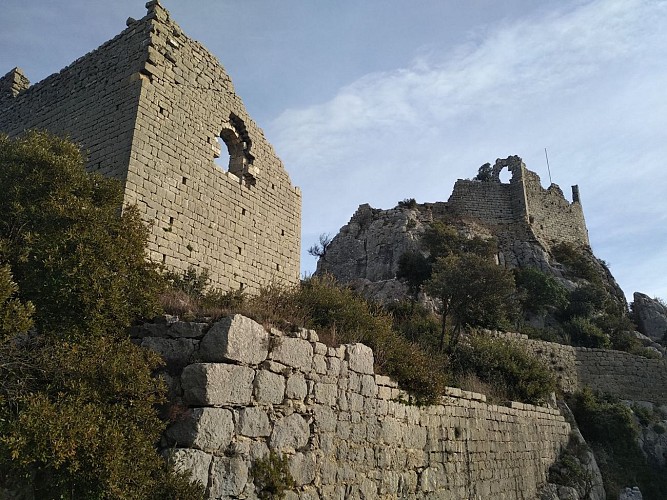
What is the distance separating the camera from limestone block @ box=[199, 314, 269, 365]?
569 centimetres

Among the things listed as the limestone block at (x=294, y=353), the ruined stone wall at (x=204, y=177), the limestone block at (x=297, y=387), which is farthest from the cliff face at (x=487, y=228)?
the limestone block at (x=297, y=387)

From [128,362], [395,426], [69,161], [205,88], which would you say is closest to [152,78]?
[205,88]

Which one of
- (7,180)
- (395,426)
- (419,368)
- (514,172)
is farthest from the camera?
(514,172)

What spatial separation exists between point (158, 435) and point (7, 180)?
147 inches

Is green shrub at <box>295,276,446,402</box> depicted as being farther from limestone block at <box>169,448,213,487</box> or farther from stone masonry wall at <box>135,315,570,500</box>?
limestone block at <box>169,448,213,487</box>

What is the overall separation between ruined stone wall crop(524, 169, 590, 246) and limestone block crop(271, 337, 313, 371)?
34246 millimetres

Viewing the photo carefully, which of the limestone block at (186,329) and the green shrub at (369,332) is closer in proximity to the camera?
the limestone block at (186,329)

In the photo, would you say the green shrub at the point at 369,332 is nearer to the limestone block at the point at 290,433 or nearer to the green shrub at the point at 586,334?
the limestone block at the point at 290,433

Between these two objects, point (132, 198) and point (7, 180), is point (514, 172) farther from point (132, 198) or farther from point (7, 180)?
point (7, 180)

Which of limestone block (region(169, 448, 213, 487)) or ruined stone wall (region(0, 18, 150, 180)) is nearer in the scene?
limestone block (region(169, 448, 213, 487))

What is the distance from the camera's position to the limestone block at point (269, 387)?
19.5ft

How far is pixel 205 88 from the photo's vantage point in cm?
1134

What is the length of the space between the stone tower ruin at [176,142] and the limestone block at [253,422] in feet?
13.8

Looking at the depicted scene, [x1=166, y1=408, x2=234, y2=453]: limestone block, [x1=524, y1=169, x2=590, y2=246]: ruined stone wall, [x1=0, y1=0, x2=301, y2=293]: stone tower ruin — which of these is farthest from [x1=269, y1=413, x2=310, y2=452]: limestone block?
[x1=524, y1=169, x2=590, y2=246]: ruined stone wall
